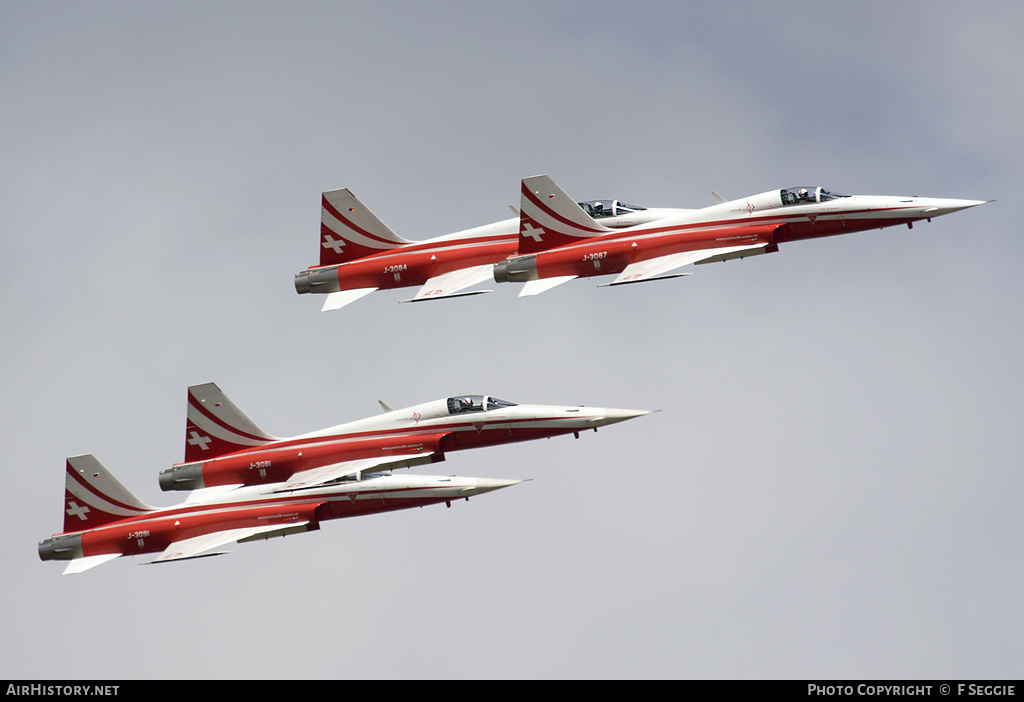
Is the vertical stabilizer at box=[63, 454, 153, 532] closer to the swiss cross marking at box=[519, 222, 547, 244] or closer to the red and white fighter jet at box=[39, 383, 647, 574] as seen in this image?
the red and white fighter jet at box=[39, 383, 647, 574]

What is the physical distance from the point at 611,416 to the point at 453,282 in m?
10.7

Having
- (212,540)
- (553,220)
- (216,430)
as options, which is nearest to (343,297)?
(216,430)

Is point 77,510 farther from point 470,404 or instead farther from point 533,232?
point 533,232

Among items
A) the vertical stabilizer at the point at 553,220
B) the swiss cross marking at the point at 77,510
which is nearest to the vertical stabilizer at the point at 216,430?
the swiss cross marking at the point at 77,510

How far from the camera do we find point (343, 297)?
322 feet

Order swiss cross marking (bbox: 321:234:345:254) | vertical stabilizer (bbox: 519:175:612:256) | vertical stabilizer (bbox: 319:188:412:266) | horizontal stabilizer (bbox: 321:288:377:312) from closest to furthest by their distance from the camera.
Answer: vertical stabilizer (bbox: 519:175:612:256), horizontal stabilizer (bbox: 321:288:377:312), vertical stabilizer (bbox: 319:188:412:266), swiss cross marking (bbox: 321:234:345:254)

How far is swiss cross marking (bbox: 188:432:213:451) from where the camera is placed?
9625cm

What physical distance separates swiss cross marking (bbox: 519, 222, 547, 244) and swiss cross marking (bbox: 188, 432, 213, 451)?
17.6m

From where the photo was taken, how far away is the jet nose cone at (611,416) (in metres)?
91.4

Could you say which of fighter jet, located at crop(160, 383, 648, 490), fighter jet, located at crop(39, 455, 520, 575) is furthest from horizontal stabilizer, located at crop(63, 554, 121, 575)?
fighter jet, located at crop(160, 383, 648, 490)

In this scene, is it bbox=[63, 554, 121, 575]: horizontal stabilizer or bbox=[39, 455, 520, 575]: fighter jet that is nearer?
bbox=[39, 455, 520, 575]: fighter jet

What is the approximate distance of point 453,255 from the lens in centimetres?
9788

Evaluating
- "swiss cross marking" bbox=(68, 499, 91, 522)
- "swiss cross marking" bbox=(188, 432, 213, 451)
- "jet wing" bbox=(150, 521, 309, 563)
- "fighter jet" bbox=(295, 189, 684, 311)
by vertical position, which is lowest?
"jet wing" bbox=(150, 521, 309, 563)

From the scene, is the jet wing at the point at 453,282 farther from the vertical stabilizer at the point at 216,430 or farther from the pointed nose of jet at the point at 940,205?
the pointed nose of jet at the point at 940,205
